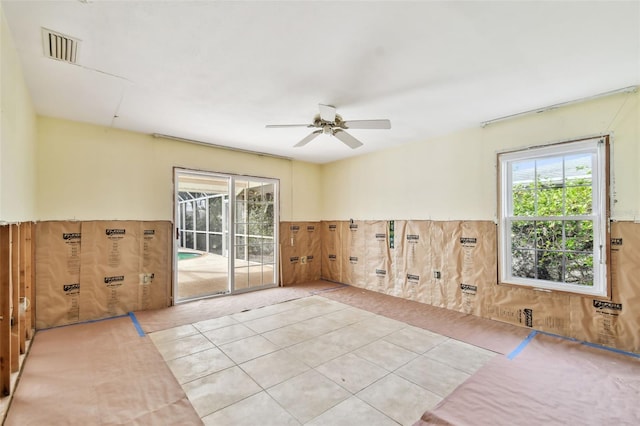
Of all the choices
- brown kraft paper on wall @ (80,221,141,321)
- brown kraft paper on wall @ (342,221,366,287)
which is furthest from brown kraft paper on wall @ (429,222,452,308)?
brown kraft paper on wall @ (80,221,141,321)

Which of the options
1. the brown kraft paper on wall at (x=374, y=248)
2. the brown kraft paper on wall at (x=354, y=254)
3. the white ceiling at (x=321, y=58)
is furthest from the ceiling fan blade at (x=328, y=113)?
the brown kraft paper on wall at (x=354, y=254)

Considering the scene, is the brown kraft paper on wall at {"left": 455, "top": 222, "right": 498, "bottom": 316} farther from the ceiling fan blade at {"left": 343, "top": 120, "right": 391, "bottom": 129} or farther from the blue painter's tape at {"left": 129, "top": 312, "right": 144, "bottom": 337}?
the blue painter's tape at {"left": 129, "top": 312, "right": 144, "bottom": 337}

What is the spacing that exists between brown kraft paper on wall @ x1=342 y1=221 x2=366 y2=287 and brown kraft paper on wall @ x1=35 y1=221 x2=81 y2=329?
437cm

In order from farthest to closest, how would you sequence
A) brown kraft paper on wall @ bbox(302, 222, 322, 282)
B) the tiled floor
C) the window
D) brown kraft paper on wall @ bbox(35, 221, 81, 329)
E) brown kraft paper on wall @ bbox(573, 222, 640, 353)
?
brown kraft paper on wall @ bbox(302, 222, 322, 282) → brown kraft paper on wall @ bbox(35, 221, 81, 329) → the window → brown kraft paper on wall @ bbox(573, 222, 640, 353) → the tiled floor

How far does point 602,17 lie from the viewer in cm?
194

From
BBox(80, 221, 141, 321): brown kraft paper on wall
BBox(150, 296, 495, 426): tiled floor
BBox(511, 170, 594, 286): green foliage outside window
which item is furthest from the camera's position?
BBox(80, 221, 141, 321): brown kraft paper on wall

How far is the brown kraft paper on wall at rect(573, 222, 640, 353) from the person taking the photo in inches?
114

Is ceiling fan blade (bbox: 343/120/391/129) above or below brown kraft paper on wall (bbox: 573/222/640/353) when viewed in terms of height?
above

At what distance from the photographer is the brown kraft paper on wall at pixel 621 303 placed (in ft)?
9.50

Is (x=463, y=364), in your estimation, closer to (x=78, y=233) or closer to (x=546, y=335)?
(x=546, y=335)

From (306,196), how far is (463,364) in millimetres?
4428

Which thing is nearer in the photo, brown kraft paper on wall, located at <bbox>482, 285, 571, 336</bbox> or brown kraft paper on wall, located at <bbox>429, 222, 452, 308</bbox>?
brown kraft paper on wall, located at <bbox>482, 285, 571, 336</bbox>

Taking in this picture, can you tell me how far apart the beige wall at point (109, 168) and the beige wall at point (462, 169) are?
2.38m

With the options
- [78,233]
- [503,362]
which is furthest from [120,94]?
[503,362]
